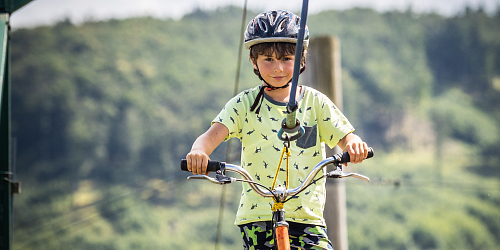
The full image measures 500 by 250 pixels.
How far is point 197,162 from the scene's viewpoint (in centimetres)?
241

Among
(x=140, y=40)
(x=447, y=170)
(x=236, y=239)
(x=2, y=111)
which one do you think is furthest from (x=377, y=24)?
(x=2, y=111)

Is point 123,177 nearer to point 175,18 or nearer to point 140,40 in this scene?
point 140,40

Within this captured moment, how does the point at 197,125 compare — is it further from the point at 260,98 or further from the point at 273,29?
the point at 273,29

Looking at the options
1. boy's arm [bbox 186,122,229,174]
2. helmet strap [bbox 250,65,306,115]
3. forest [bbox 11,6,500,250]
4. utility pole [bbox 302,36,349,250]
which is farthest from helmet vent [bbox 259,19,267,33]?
forest [bbox 11,6,500,250]

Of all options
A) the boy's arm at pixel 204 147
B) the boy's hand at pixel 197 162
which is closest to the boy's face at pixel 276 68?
the boy's arm at pixel 204 147

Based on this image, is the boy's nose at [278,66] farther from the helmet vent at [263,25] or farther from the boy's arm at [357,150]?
the boy's arm at [357,150]

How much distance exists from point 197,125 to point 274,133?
51.4 m

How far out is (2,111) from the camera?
414 cm

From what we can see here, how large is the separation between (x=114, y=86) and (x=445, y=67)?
114ft

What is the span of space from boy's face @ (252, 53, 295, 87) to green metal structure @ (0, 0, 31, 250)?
217cm

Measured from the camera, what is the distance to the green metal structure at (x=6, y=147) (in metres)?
4.03

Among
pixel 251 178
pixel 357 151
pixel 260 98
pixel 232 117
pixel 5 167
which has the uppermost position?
pixel 260 98

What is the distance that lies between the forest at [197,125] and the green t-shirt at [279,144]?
36.4 meters

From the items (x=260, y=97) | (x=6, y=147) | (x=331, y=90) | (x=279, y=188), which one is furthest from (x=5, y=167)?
(x=331, y=90)
